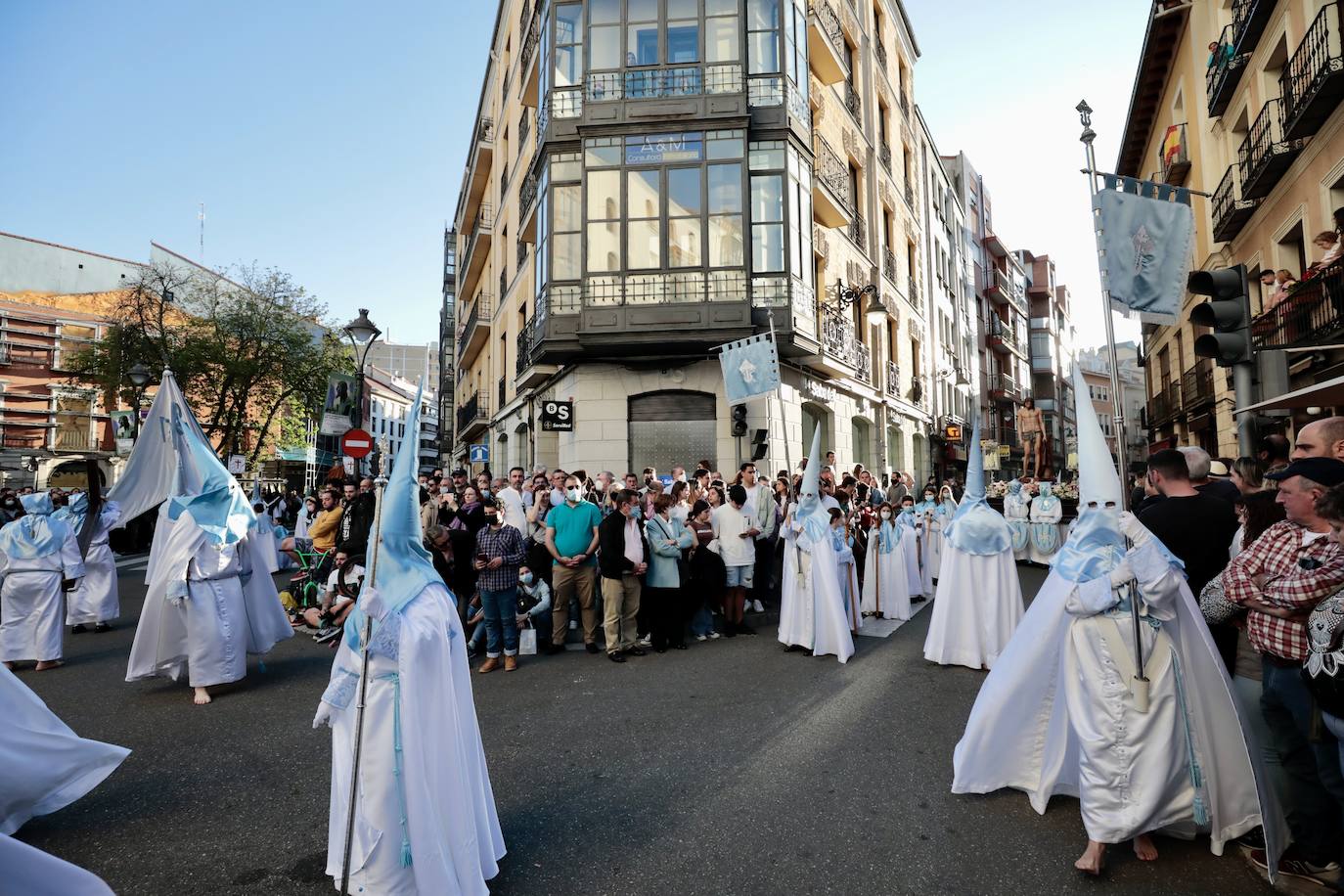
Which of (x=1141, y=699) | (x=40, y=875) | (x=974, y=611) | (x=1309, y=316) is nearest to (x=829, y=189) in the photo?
(x=1309, y=316)

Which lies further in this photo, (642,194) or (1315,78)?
(642,194)

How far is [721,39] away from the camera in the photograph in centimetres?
1659

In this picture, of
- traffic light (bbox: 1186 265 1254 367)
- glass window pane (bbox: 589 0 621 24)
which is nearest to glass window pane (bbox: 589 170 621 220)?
glass window pane (bbox: 589 0 621 24)

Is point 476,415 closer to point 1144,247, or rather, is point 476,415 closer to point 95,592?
point 95,592

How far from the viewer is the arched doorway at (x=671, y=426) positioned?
54.4ft

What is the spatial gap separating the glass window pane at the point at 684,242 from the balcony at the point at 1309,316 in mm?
9922

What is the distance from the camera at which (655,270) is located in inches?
622

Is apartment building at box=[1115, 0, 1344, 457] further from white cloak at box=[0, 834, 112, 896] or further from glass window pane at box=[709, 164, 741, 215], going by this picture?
glass window pane at box=[709, 164, 741, 215]

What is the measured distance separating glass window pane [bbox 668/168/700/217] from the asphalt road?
458 inches

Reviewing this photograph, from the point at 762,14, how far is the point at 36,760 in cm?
1805

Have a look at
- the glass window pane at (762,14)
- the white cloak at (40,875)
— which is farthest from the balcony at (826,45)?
the white cloak at (40,875)

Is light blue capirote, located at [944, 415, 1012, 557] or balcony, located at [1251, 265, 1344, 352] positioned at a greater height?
balcony, located at [1251, 265, 1344, 352]

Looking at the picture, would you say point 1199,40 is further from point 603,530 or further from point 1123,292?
point 603,530

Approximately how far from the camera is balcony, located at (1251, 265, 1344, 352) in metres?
10.6
